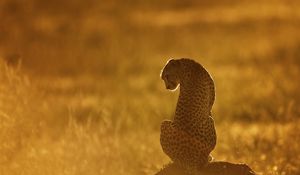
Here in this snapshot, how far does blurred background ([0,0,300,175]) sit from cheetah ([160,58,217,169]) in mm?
1676

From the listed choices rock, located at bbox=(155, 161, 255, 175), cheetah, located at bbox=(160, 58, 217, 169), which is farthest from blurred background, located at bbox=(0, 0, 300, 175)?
cheetah, located at bbox=(160, 58, 217, 169)

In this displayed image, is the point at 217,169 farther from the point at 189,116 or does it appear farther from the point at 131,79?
the point at 131,79

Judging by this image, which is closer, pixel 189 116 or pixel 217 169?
pixel 189 116

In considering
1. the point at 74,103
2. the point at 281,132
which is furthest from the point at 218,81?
the point at 281,132

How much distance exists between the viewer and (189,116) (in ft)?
29.1

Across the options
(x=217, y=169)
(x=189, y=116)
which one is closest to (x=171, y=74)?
(x=189, y=116)

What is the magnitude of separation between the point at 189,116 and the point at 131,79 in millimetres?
11401

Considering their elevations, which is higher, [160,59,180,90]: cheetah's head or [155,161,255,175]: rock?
[160,59,180,90]: cheetah's head

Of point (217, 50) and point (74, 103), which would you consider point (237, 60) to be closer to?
point (217, 50)

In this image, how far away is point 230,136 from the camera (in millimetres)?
12539

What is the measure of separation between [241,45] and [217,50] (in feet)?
2.21

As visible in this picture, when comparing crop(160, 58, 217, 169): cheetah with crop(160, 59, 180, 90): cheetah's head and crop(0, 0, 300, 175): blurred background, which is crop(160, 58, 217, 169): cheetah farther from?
crop(0, 0, 300, 175): blurred background

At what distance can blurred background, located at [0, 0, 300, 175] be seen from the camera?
1148 centimetres

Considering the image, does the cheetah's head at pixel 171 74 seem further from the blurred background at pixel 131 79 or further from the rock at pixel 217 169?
the blurred background at pixel 131 79
